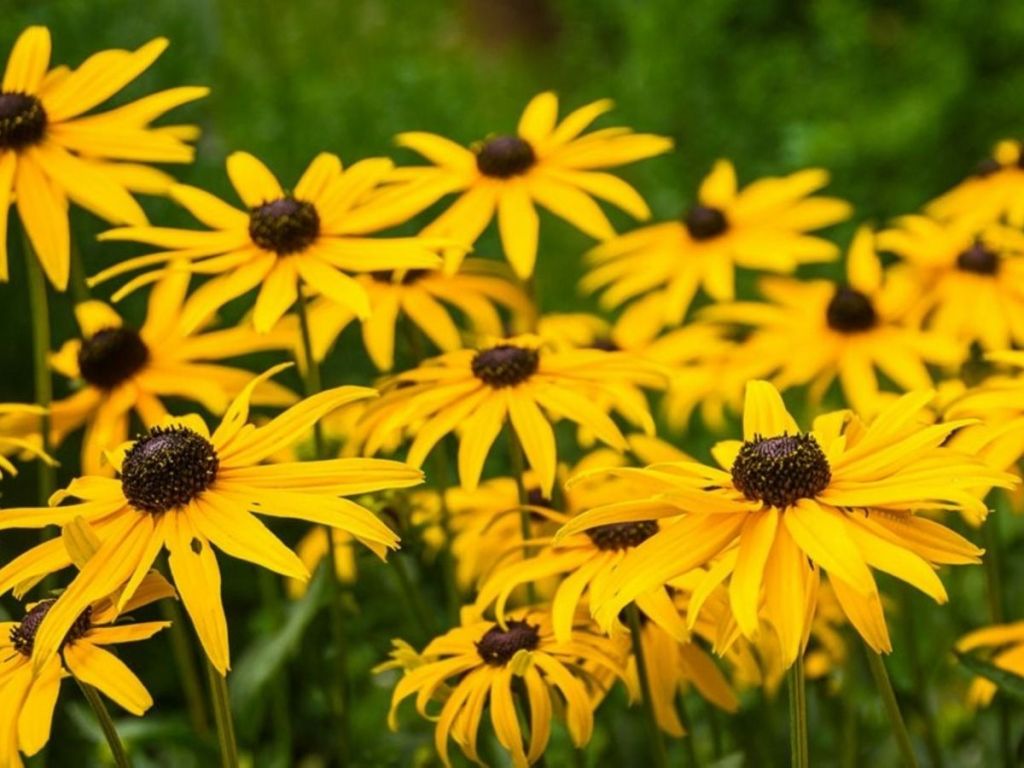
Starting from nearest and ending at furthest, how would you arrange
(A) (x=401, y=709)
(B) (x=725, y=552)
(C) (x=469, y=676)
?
1. (B) (x=725, y=552)
2. (C) (x=469, y=676)
3. (A) (x=401, y=709)

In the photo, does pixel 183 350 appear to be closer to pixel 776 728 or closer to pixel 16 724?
pixel 16 724

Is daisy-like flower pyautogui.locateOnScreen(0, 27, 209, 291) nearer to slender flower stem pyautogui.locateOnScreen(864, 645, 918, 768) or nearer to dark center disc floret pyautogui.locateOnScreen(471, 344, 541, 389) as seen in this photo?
dark center disc floret pyautogui.locateOnScreen(471, 344, 541, 389)

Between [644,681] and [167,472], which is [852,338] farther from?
[167,472]

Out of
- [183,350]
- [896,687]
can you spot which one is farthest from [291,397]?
[896,687]

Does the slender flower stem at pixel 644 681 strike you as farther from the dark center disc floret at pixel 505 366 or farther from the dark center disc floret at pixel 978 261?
the dark center disc floret at pixel 978 261

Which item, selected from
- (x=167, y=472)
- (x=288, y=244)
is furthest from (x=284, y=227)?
(x=167, y=472)

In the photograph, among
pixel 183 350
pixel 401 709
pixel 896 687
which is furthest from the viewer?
pixel 401 709

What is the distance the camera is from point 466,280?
5.33 ft

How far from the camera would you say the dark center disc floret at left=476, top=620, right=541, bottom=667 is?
1188 millimetres

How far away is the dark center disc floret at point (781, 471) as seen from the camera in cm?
101

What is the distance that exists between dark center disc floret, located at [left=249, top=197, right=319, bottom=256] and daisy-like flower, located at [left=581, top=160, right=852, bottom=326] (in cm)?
50

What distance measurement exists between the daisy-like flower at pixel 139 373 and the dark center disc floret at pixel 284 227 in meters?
0.10

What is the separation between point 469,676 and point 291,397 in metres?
0.34

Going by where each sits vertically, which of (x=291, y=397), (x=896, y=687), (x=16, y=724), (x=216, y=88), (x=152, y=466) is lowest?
(x=16, y=724)
